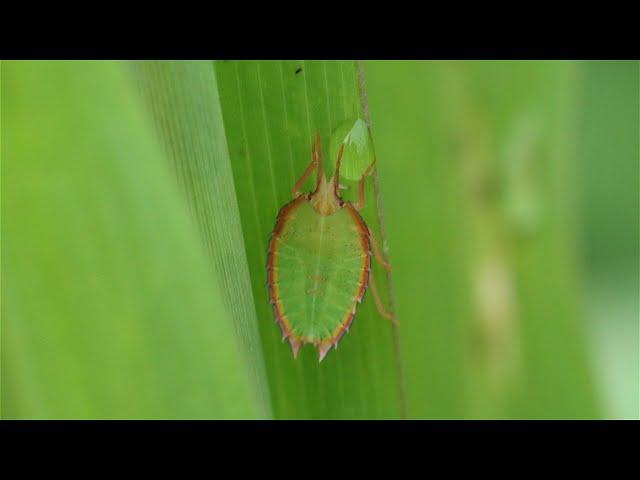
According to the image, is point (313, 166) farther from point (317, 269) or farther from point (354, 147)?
point (317, 269)

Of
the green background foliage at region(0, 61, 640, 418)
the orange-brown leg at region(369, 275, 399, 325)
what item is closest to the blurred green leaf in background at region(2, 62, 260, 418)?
the green background foliage at region(0, 61, 640, 418)

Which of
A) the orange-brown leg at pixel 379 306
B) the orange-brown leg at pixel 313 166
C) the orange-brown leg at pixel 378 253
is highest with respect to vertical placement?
the orange-brown leg at pixel 313 166

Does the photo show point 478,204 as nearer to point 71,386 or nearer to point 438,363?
point 438,363

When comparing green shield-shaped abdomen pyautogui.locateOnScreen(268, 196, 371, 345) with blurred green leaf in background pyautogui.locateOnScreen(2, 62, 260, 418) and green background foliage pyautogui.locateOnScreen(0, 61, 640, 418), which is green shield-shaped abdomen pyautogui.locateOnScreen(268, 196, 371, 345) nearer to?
green background foliage pyautogui.locateOnScreen(0, 61, 640, 418)

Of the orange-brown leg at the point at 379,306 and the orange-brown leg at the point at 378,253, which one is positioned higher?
the orange-brown leg at the point at 378,253

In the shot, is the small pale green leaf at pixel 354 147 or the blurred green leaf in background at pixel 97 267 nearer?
the blurred green leaf in background at pixel 97 267

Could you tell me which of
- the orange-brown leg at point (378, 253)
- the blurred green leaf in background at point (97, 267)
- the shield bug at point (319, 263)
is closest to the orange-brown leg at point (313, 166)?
the shield bug at point (319, 263)

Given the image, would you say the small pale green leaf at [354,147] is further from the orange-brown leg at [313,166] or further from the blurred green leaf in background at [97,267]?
the blurred green leaf in background at [97,267]

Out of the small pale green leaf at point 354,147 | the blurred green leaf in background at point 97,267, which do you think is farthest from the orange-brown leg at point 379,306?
the blurred green leaf in background at point 97,267

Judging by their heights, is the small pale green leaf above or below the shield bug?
above
